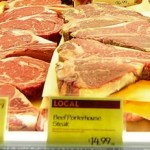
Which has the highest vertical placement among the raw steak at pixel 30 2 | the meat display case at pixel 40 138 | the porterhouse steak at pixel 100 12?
the raw steak at pixel 30 2

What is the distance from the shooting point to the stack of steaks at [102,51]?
0.95m

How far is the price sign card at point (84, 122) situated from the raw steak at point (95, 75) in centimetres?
17

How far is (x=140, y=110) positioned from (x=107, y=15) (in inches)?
22.2

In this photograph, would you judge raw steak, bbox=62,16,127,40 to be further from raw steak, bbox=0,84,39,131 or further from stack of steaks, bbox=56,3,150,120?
raw steak, bbox=0,84,39,131

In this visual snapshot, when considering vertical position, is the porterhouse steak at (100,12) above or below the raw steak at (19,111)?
above

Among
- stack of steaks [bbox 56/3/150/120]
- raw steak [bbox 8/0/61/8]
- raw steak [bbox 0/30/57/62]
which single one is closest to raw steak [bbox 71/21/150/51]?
stack of steaks [bbox 56/3/150/120]

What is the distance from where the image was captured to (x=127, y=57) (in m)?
1.05

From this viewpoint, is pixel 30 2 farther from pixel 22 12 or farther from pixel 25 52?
pixel 25 52

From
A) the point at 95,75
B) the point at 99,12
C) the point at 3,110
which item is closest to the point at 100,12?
the point at 99,12

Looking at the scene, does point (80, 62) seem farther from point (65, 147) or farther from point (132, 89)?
point (65, 147)

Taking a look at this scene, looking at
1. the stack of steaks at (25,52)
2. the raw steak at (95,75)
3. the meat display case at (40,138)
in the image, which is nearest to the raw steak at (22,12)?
the stack of steaks at (25,52)

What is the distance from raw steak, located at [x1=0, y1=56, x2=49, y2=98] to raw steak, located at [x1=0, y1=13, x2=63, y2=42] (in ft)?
0.57

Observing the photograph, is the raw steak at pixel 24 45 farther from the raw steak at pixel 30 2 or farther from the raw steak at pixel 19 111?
the raw steak at pixel 30 2

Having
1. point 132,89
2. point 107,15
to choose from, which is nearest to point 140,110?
point 132,89
